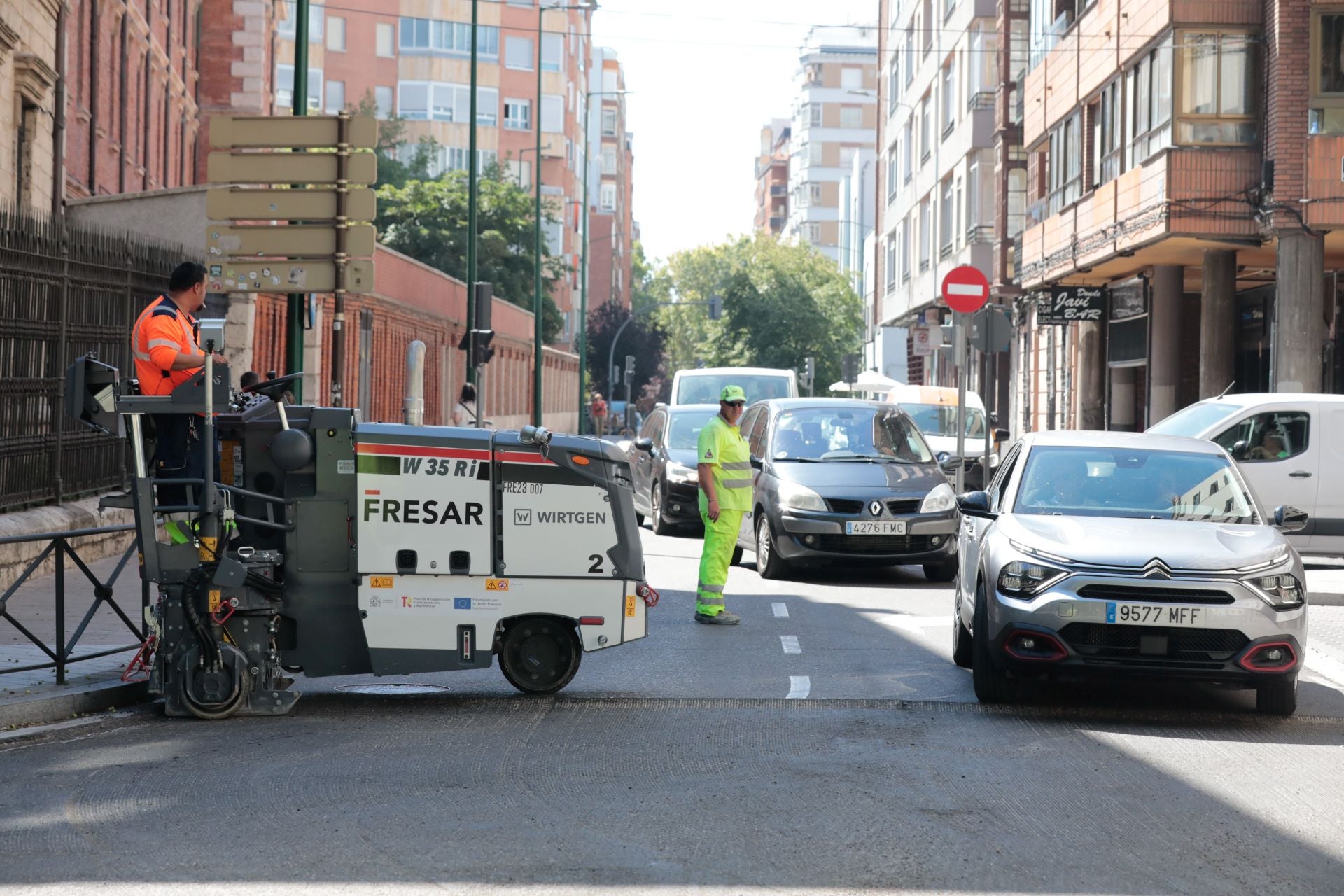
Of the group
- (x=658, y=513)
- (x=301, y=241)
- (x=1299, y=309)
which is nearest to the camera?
(x=301, y=241)

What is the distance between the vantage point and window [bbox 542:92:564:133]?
8250 cm

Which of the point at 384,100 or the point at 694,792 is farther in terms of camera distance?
the point at 384,100

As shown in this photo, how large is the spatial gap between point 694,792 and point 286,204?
8.90m

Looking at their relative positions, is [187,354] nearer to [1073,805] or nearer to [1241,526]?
[1073,805]

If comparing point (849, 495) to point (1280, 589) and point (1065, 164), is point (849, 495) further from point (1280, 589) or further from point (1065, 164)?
point (1065, 164)

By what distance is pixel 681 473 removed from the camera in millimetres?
20859

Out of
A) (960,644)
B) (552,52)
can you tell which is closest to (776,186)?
(552,52)

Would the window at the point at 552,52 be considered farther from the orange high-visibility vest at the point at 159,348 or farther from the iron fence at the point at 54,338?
the orange high-visibility vest at the point at 159,348

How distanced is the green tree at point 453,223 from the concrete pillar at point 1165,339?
3376cm

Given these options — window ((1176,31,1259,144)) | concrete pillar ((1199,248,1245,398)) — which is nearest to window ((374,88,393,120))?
concrete pillar ((1199,248,1245,398))

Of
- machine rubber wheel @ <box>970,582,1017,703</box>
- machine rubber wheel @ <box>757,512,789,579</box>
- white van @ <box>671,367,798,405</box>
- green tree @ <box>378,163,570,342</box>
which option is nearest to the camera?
machine rubber wheel @ <box>970,582,1017,703</box>

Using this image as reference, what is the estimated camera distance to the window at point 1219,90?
2528 centimetres

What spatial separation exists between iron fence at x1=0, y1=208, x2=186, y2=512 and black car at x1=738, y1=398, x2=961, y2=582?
5.88 m

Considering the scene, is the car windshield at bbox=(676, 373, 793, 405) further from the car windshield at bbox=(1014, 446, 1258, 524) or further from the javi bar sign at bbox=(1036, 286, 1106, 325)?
the car windshield at bbox=(1014, 446, 1258, 524)
